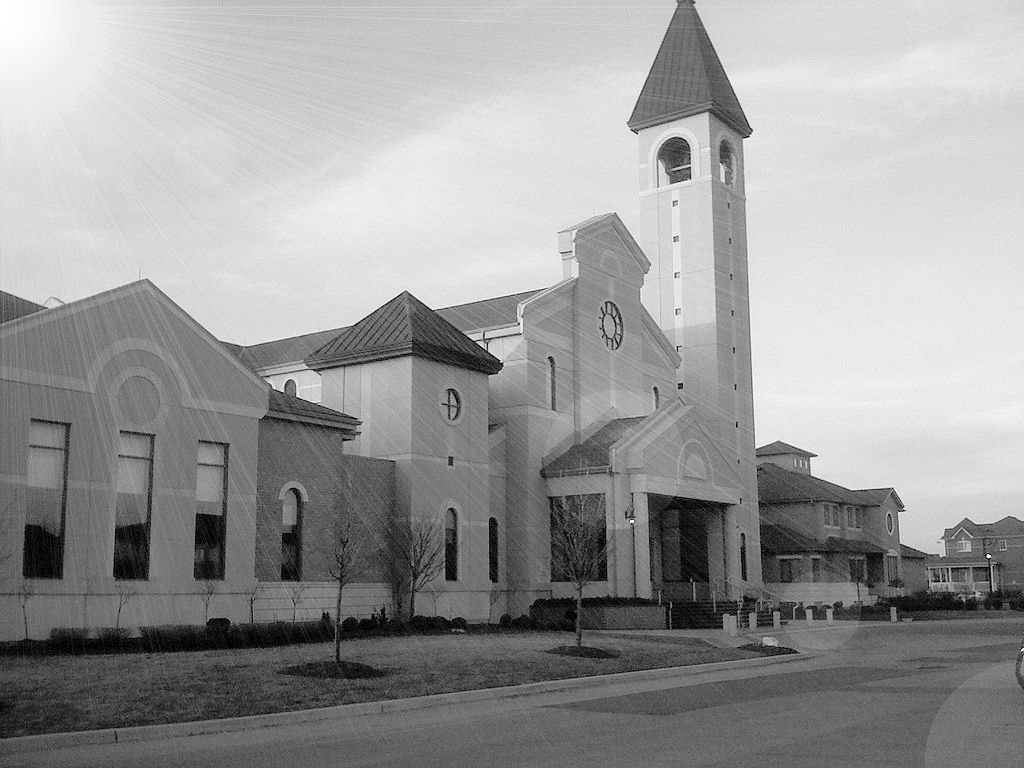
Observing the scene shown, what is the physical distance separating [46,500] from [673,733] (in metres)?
17.5

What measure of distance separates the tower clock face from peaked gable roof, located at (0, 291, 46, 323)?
75.2 ft

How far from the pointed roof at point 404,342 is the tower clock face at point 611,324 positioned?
838 cm

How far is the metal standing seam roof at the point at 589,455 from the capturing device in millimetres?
41859

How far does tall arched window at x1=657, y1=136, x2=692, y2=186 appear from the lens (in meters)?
56.3

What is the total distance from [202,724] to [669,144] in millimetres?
46882

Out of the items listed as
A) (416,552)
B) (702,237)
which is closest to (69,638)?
(416,552)

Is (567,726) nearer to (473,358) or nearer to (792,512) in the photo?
(473,358)

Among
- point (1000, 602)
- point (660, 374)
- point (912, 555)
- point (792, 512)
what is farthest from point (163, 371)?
point (912, 555)

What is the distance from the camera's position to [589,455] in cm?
4234

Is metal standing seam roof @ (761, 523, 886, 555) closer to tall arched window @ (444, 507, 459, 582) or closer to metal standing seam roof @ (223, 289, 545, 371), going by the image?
metal standing seam roof @ (223, 289, 545, 371)

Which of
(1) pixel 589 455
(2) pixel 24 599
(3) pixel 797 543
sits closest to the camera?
(2) pixel 24 599

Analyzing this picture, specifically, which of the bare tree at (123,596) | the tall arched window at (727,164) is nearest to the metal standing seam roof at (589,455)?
the tall arched window at (727,164)

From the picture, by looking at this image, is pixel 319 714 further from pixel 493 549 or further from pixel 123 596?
pixel 493 549

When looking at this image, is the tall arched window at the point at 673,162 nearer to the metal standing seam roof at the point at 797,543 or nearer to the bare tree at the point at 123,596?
the metal standing seam roof at the point at 797,543
